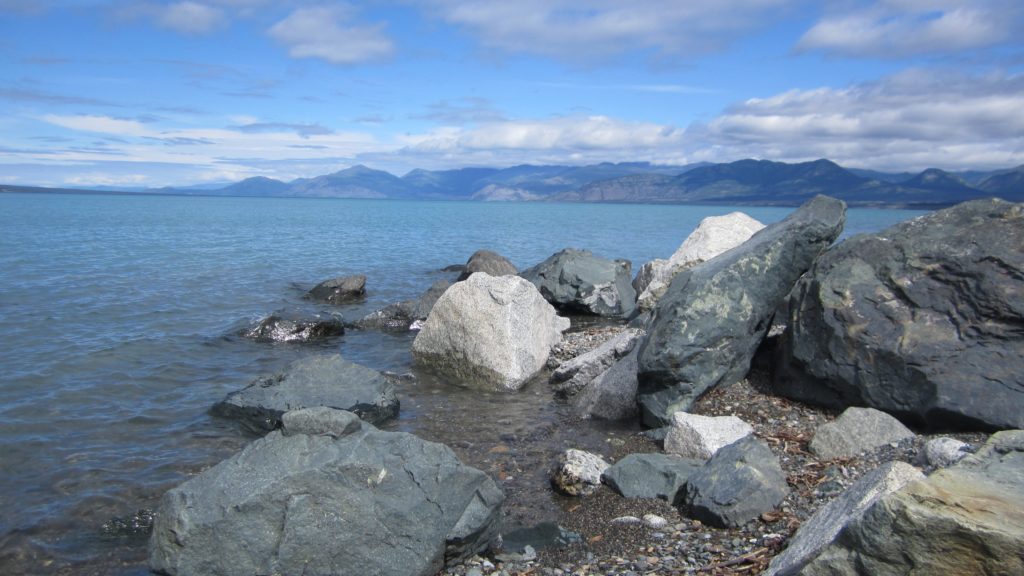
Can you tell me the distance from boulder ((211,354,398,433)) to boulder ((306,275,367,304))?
14399 millimetres

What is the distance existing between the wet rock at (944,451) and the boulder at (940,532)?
3.22 m

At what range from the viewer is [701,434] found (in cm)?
1002

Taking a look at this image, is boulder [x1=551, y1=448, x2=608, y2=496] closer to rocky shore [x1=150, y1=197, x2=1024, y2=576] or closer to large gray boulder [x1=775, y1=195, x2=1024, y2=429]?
rocky shore [x1=150, y1=197, x2=1024, y2=576]

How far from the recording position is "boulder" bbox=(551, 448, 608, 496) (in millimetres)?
9266

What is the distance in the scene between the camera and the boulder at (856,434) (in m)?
9.38

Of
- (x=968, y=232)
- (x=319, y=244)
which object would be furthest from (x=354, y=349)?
(x=319, y=244)

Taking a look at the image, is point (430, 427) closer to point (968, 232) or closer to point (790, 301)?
point (790, 301)

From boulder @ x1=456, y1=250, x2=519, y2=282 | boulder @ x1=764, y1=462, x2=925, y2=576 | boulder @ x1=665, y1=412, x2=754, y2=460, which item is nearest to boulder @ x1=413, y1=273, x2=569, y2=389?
boulder @ x1=665, y1=412, x2=754, y2=460

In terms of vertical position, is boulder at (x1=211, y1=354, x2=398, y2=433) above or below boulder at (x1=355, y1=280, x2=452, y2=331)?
above

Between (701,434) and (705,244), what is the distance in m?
11.1

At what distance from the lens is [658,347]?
11578 mm

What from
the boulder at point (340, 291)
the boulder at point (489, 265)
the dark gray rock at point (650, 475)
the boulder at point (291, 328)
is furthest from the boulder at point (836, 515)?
the boulder at point (489, 265)

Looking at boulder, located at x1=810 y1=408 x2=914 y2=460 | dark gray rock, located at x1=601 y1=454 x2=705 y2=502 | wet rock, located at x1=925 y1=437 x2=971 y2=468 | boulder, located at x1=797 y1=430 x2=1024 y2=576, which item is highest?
boulder, located at x1=797 y1=430 x2=1024 y2=576

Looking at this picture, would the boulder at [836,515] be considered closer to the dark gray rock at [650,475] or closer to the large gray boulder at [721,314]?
the dark gray rock at [650,475]
